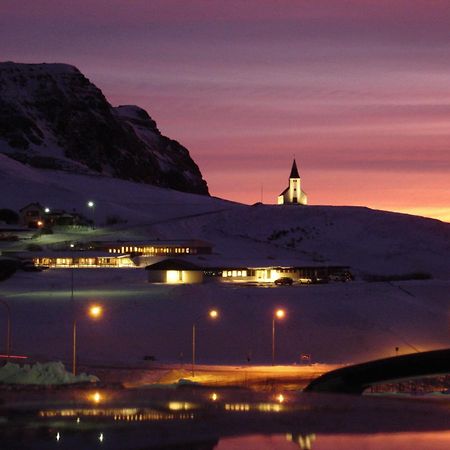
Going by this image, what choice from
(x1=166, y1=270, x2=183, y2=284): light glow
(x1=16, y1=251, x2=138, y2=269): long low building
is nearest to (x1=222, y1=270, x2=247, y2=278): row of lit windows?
(x1=166, y1=270, x2=183, y2=284): light glow

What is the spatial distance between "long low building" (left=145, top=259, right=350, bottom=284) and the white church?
67.9m

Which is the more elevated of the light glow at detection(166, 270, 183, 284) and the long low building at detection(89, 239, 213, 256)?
A: the long low building at detection(89, 239, 213, 256)

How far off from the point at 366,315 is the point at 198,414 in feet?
122

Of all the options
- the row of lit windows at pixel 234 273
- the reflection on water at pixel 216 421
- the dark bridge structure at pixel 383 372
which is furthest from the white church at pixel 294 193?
the reflection on water at pixel 216 421

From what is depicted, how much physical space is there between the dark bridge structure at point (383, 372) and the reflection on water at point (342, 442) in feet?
37.9

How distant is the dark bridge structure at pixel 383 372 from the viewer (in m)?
38.8

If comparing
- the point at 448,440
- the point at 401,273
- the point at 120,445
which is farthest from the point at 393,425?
the point at 401,273

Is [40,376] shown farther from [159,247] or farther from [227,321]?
[159,247]

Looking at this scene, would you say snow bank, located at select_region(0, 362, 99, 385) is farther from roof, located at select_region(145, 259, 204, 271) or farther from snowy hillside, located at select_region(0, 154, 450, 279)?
snowy hillside, located at select_region(0, 154, 450, 279)

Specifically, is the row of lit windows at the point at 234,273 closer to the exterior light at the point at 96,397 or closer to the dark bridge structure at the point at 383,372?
the dark bridge structure at the point at 383,372

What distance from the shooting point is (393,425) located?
2856 cm

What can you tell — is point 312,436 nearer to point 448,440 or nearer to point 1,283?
point 448,440

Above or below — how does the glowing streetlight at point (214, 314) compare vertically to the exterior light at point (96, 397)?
above

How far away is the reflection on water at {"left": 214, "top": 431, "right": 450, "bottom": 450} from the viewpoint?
2542cm
